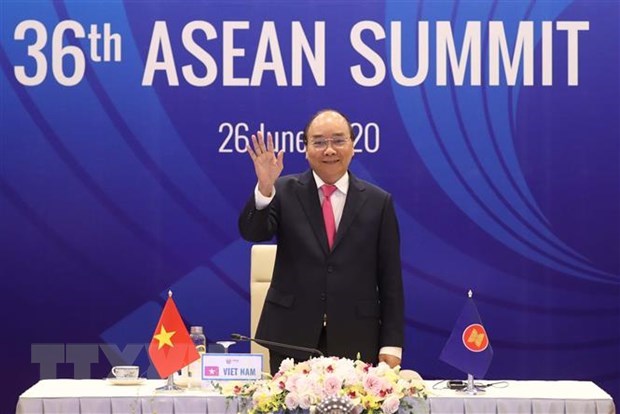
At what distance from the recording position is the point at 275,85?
5148 mm

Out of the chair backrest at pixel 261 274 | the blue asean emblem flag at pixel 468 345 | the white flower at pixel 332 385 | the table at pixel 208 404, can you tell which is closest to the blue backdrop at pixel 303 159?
the chair backrest at pixel 261 274

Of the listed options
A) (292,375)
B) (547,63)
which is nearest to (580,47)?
(547,63)

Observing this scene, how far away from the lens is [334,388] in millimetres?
2482

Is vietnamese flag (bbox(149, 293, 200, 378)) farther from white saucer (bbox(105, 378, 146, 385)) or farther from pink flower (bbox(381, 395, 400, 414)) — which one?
pink flower (bbox(381, 395, 400, 414))

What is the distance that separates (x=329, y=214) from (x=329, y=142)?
10.6 inches

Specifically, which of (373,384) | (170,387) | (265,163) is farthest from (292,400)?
(265,163)

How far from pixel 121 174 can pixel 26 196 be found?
19.1 inches

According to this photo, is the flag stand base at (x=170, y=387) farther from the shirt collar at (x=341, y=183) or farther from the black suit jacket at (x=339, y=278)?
the shirt collar at (x=341, y=183)

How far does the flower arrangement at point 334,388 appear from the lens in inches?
97.8

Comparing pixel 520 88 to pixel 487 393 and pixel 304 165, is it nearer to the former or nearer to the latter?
pixel 304 165

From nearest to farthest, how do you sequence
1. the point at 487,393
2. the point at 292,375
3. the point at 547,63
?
the point at 292,375
the point at 487,393
the point at 547,63

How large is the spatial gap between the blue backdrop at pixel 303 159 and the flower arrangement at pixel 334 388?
2592 mm

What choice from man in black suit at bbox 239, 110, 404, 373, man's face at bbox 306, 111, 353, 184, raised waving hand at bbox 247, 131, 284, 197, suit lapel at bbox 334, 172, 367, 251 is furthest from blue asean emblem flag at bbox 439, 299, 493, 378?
raised waving hand at bbox 247, 131, 284, 197

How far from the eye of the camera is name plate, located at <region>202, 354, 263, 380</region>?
3.09 meters
